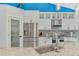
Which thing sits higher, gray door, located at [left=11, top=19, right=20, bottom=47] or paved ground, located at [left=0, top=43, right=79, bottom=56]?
gray door, located at [left=11, top=19, right=20, bottom=47]

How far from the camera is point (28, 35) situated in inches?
97.2

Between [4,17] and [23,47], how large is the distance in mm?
580

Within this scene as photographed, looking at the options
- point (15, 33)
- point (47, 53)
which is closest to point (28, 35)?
point (15, 33)

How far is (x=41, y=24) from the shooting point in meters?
2.46

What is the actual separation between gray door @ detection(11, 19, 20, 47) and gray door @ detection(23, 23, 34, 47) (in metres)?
0.11

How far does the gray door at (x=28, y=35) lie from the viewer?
244cm

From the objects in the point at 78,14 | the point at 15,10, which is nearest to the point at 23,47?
the point at 15,10

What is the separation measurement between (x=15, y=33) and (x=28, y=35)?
215 mm

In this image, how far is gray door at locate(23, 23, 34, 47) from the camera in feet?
8.00

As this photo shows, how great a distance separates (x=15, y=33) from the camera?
2459 mm

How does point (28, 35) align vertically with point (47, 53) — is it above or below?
above

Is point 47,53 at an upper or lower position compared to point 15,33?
lower

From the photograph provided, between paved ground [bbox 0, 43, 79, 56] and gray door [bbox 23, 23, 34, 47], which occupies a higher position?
gray door [bbox 23, 23, 34, 47]

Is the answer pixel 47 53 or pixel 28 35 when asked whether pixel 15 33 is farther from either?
pixel 47 53
